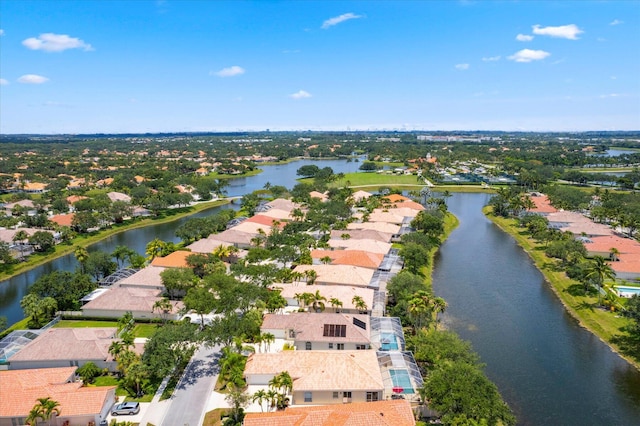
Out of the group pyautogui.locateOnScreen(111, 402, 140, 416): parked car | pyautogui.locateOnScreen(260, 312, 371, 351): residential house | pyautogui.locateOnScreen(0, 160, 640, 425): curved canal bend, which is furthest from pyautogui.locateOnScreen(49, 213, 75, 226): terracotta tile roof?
pyautogui.locateOnScreen(111, 402, 140, 416): parked car

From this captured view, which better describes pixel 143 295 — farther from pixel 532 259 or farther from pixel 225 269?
pixel 532 259

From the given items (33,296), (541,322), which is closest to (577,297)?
(541,322)

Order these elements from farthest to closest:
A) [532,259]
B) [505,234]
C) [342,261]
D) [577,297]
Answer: [505,234], [532,259], [342,261], [577,297]

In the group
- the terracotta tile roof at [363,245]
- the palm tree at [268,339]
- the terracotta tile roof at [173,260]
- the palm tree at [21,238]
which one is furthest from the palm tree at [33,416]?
the palm tree at [21,238]

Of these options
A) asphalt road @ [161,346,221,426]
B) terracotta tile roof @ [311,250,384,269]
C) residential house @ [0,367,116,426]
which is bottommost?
asphalt road @ [161,346,221,426]

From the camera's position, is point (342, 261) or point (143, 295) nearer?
point (143, 295)

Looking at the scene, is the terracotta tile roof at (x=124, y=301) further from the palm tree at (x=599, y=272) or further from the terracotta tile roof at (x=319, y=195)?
the terracotta tile roof at (x=319, y=195)

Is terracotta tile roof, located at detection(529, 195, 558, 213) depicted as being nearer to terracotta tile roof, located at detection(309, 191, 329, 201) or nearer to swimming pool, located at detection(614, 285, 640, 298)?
swimming pool, located at detection(614, 285, 640, 298)
